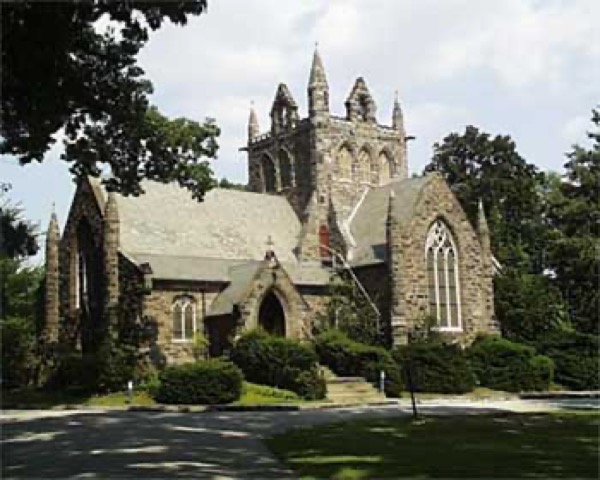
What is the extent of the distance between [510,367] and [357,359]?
22.7 ft

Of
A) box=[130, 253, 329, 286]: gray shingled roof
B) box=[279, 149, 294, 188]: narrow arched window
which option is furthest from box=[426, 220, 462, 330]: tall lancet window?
box=[279, 149, 294, 188]: narrow arched window

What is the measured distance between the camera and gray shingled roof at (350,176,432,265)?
46.0 m

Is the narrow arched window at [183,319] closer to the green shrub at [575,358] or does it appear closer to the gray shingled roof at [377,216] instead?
the gray shingled roof at [377,216]

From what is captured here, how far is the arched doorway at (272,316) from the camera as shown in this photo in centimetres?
4147

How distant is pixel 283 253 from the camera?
48375mm

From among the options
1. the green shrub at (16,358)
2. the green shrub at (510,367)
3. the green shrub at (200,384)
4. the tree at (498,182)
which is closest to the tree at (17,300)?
the green shrub at (16,358)

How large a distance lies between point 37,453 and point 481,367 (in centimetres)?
2756

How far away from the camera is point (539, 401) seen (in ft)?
115

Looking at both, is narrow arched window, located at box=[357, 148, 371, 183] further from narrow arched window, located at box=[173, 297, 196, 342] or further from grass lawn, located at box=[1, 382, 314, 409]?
grass lawn, located at box=[1, 382, 314, 409]

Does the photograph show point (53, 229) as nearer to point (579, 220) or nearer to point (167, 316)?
point (167, 316)

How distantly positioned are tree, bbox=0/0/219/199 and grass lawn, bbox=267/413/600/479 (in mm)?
7357

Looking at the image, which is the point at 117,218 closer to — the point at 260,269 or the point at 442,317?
the point at 260,269

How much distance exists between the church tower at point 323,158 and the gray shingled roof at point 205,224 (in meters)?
1.41

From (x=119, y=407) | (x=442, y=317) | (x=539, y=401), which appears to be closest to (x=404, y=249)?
(x=442, y=317)
